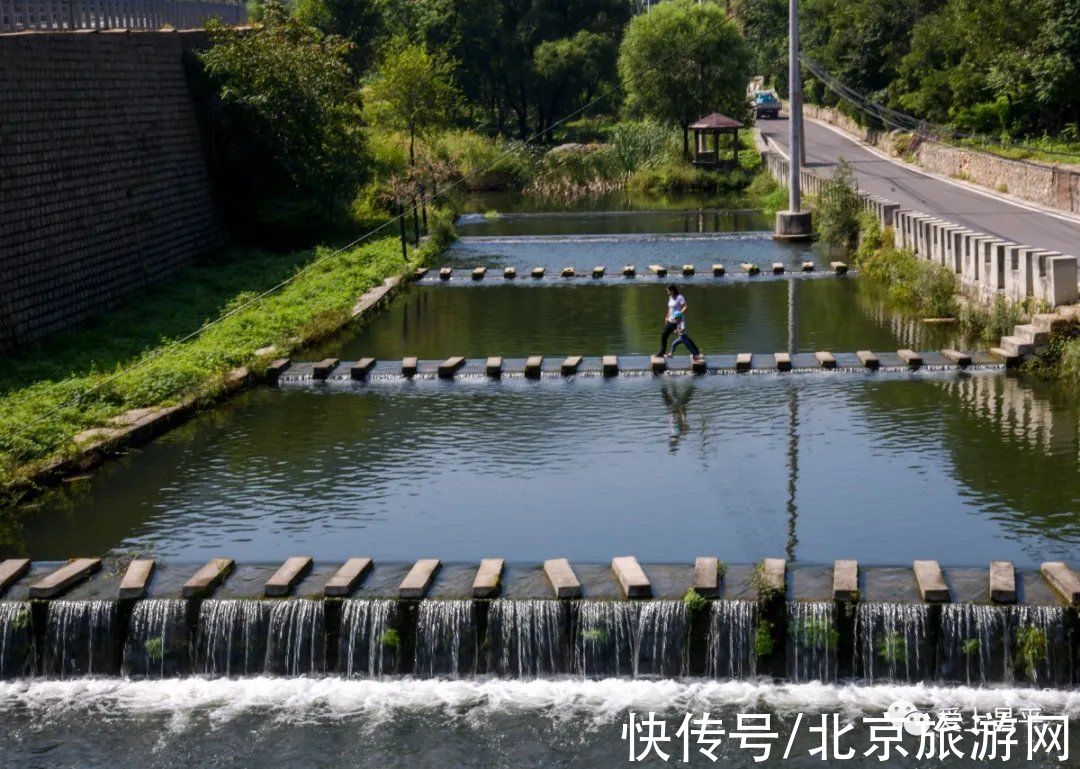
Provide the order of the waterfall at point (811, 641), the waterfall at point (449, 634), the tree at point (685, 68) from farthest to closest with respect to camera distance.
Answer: the tree at point (685, 68) → the waterfall at point (449, 634) → the waterfall at point (811, 641)

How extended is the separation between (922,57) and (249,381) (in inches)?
2172

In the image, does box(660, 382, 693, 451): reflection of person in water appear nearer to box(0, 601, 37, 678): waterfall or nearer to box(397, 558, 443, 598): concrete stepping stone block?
box(397, 558, 443, 598): concrete stepping stone block

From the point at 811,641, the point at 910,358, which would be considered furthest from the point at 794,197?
the point at 811,641

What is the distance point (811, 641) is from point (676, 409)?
11.2m

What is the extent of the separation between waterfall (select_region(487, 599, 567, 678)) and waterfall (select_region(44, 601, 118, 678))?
4.90 m

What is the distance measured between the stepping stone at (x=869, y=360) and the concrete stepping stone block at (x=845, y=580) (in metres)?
13.2

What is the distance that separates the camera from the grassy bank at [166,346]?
25.7 metres

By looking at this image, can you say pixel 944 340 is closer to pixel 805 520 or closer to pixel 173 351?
pixel 805 520

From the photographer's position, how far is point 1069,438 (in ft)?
81.5

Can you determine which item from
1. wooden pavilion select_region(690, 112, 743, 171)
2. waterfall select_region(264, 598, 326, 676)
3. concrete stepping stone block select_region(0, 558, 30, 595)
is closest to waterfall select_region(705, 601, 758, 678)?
waterfall select_region(264, 598, 326, 676)

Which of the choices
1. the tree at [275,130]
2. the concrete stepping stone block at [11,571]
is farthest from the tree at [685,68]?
the concrete stepping stone block at [11,571]

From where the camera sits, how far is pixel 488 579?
18.0m

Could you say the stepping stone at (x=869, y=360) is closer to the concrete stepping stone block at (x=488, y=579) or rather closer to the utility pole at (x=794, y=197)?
the concrete stepping stone block at (x=488, y=579)

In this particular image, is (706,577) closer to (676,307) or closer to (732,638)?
(732,638)
